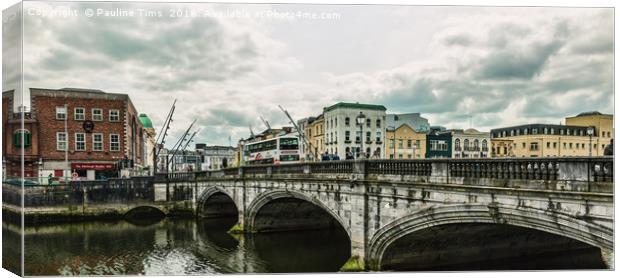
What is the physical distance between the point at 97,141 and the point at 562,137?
3071 cm

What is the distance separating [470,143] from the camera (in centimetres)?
5166

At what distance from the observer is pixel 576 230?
8812 millimetres

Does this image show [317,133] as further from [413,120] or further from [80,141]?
[80,141]

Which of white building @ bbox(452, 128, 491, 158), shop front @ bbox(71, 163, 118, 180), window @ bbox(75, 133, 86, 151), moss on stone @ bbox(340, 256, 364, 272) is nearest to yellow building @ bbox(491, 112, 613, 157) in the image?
white building @ bbox(452, 128, 491, 158)

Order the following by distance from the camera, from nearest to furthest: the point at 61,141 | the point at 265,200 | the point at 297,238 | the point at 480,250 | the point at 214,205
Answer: the point at 480,250, the point at 265,200, the point at 297,238, the point at 61,141, the point at 214,205

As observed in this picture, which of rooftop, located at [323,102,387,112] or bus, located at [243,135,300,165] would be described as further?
bus, located at [243,135,300,165]

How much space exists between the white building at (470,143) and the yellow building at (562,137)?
1.01 m

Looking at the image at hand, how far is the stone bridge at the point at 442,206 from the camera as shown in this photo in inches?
345

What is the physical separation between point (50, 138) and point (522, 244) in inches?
964

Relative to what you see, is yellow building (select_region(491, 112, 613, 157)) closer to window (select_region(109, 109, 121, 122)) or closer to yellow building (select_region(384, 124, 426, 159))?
yellow building (select_region(384, 124, 426, 159))

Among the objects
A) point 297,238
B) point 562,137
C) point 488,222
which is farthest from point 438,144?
point 488,222

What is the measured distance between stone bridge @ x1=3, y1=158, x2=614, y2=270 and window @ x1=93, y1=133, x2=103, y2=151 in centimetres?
866

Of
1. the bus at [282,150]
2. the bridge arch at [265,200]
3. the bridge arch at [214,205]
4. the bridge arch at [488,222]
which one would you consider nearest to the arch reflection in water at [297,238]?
the bridge arch at [265,200]

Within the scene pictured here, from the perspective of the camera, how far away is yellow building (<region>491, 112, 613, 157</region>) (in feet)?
43.8
